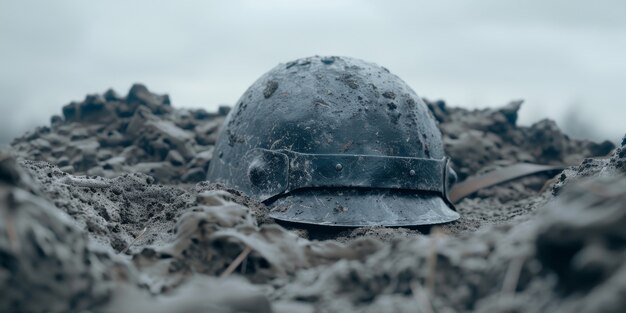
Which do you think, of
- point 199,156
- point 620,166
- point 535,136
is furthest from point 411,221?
point 535,136

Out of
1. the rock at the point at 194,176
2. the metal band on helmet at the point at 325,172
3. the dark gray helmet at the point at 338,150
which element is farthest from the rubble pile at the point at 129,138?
the metal band on helmet at the point at 325,172

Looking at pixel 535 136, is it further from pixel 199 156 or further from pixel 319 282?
pixel 319 282

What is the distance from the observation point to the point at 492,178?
577cm

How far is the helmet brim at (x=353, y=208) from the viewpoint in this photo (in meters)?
3.43

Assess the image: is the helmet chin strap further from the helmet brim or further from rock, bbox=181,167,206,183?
rock, bbox=181,167,206,183

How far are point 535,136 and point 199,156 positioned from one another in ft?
13.4

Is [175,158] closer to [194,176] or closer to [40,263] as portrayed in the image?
[194,176]

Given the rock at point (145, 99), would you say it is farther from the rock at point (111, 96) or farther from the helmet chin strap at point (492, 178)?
the helmet chin strap at point (492, 178)

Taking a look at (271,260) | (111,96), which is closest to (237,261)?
(271,260)

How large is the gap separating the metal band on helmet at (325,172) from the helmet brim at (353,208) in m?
0.05

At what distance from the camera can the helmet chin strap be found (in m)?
5.55

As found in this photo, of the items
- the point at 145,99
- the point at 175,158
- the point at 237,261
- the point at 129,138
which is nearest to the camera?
the point at 237,261

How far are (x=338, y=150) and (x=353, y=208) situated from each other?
1.22ft

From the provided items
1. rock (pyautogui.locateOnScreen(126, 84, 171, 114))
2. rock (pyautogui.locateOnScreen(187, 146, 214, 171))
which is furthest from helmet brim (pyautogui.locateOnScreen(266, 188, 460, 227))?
rock (pyautogui.locateOnScreen(126, 84, 171, 114))
